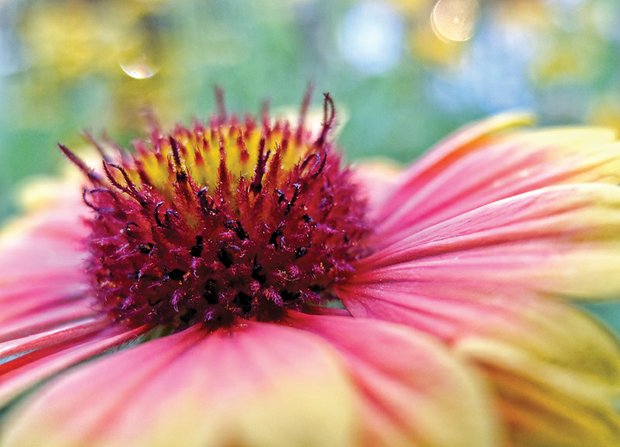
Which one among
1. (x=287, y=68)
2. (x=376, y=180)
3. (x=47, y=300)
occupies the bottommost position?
(x=47, y=300)

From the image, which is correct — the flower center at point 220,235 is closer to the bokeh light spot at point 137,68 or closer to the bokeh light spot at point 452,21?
the bokeh light spot at point 137,68

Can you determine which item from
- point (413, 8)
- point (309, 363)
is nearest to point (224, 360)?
point (309, 363)

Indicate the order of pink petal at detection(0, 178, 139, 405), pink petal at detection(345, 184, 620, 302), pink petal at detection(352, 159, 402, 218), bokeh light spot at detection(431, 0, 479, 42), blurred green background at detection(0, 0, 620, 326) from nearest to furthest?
pink petal at detection(345, 184, 620, 302), pink petal at detection(0, 178, 139, 405), pink petal at detection(352, 159, 402, 218), blurred green background at detection(0, 0, 620, 326), bokeh light spot at detection(431, 0, 479, 42)

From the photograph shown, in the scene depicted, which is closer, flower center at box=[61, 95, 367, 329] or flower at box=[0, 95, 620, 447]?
flower at box=[0, 95, 620, 447]

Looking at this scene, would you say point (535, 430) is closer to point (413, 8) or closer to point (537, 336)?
point (537, 336)

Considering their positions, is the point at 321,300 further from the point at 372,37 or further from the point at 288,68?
the point at 372,37

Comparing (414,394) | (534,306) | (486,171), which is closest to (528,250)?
(534,306)

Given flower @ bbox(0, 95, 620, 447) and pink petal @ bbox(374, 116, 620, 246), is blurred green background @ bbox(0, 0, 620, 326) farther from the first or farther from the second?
flower @ bbox(0, 95, 620, 447)

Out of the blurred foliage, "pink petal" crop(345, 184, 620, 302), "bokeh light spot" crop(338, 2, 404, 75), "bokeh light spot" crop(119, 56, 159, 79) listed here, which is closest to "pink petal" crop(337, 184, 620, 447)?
"pink petal" crop(345, 184, 620, 302)
